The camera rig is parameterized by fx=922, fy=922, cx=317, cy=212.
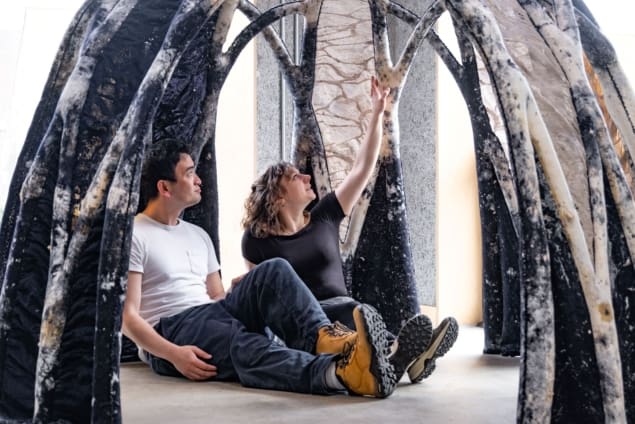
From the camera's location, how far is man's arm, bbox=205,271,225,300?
10.7ft

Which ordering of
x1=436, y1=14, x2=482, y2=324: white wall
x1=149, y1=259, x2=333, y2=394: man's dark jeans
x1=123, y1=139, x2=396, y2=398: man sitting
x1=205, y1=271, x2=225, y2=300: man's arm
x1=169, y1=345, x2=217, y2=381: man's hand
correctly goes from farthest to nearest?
x1=436, y1=14, x2=482, y2=324: white wall < x1=205, y1=271, x2=225, y2=300: man's arm < x1=169, y1=345, x2=217, y2=381: man's hand < x1=149, y1=259, x2=333, y2=394: man's dark jeans < x1=123, y1=139, x2=396, y2=398: man sitting

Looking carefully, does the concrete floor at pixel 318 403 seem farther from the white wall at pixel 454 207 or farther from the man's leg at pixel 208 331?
the white wall at pixel 454 207

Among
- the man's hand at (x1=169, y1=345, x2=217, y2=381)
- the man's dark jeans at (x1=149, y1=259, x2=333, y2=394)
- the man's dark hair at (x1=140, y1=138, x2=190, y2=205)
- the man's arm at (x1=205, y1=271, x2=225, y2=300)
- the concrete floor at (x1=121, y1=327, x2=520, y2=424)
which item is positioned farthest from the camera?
the man's arm at (x1=205, y1=271, x2=225, y2=300)

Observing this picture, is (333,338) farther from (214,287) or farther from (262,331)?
(214,287)

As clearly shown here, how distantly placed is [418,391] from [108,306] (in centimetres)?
113

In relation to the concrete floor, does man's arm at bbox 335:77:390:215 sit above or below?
above

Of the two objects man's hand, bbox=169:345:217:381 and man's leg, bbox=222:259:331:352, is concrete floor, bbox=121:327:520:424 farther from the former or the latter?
man's leg, bbox=222:259:331:352

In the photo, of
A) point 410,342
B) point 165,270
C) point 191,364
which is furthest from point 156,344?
point 410,342

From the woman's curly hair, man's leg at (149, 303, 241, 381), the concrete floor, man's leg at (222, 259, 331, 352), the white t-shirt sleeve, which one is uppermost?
the woman's curly hair

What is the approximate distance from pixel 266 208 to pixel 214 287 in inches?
13.3

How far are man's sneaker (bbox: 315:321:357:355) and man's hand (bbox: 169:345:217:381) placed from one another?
Result: 37 centimetres

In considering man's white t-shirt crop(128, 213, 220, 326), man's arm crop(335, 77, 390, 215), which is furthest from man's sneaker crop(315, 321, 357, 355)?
man's arm crop(335, 77, 390, 215)

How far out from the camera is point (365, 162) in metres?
3.40

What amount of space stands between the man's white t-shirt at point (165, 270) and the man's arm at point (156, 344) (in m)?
0.10
